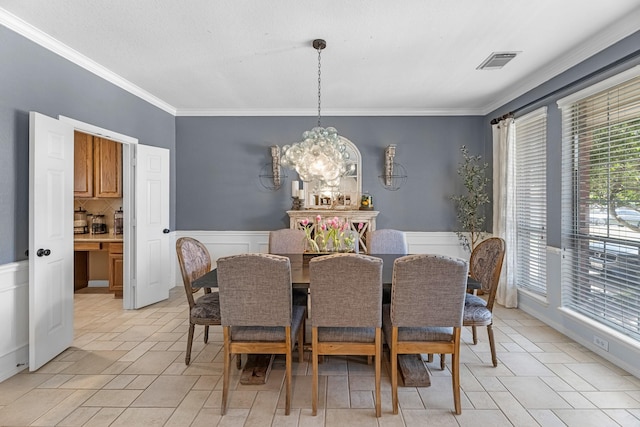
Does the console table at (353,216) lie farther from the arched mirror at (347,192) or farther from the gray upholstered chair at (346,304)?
the gray upholstered chair at (346,304)

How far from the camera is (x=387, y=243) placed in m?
3.66

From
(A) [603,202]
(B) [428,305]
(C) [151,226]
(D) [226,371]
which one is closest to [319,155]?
(B) [428,305]

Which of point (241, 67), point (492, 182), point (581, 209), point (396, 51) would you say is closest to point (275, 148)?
point (241, 67)

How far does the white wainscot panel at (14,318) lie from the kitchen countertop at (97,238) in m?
1.80

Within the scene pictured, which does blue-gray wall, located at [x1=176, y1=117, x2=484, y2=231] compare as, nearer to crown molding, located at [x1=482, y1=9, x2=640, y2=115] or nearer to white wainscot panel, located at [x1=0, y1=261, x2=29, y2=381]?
crown molding, located at [x1=482, y1=9, x2=640, y2=115]

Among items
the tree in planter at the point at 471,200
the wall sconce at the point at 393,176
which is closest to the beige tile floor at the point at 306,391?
the tree in planter at the point at 471,200

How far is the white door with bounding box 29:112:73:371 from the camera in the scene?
2543 millimetres

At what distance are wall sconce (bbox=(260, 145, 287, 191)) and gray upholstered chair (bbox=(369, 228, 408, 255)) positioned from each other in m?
1.86

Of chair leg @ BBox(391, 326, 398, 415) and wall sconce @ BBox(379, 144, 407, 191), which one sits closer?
chair leg @ BBox(391, 326, 398, 415)

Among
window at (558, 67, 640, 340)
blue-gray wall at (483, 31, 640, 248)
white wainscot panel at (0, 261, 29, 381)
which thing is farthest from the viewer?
blue-gray wall at (483, 31, 640, 248)

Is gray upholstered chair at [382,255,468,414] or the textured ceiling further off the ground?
the textured ceiling

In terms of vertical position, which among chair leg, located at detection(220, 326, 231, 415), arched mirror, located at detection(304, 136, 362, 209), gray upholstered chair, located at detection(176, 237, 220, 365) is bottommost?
chair leg, located at detection(220, 326, 231, 415)

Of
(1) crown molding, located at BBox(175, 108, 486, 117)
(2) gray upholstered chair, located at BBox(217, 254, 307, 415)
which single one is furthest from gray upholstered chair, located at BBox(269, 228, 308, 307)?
(1) crown molding, located at BBox(175, 108, 486, 117)

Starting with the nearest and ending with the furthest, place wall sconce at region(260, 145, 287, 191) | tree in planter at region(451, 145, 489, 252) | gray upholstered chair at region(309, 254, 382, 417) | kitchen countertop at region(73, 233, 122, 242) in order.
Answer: gray upholstered chair at region(309, 254, 382, 417) → kitchen countertop at region(73, 233, 122, 242) → tree in planter at region(451, 145, 489, 252) → wall sconce at region(260, 145, 287, 191)
